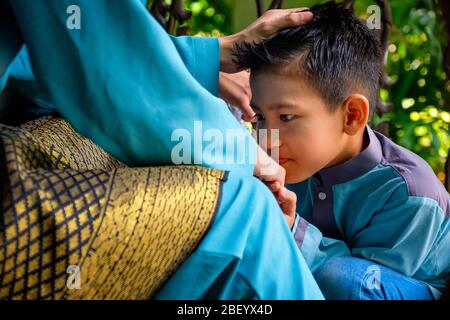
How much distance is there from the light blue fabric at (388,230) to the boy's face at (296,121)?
0.08 metres

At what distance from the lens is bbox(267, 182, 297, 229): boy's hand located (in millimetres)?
883

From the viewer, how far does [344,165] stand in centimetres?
116

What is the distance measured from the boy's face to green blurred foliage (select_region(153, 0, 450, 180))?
1.05 meters

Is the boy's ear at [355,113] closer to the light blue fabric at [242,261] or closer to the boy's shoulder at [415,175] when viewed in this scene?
the boy's shoulder at [415,175]

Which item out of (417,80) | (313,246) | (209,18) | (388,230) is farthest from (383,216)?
(209,18)

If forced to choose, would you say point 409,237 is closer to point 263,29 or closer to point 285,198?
point 285,198

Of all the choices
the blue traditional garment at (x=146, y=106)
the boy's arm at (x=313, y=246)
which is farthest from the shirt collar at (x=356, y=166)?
the blue traditional garment at (x=146, y=106)

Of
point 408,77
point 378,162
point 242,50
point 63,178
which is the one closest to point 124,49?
point 63,178

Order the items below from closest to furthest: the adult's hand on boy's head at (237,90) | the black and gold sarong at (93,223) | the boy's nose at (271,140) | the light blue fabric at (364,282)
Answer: the black and gold sarong at (93,223) < the light blue fabric at (364,282) < the boy's nose at (271,140) < the adult's hand on boy's head at (237,90)

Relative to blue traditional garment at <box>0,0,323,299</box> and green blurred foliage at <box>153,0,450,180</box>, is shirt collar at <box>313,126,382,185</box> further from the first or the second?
green blurred foliage at <box>153,0,450,180</box>

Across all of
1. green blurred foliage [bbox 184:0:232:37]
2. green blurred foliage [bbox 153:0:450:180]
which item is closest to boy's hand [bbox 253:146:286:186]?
green blurred foliage [bbox 153:0:450:180]

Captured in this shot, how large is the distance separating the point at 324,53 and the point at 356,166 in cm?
21

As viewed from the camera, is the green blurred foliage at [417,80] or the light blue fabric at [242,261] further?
the green blurred foliage at [417,80]

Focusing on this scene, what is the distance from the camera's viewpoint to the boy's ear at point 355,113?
1.13 meters
